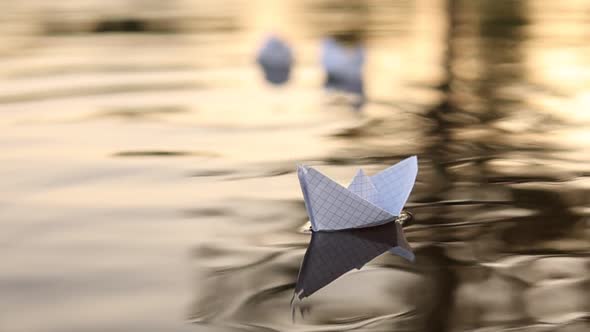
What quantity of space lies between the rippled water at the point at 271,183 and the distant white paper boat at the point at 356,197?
0.16m

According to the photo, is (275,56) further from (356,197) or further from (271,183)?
(356,197)

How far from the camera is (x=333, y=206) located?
395 centimetres

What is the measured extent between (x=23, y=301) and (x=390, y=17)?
10.1 meters

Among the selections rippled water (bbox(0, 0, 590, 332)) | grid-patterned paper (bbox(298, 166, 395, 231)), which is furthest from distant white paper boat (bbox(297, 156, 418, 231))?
rippled water (bbox(0, 0, 590, 332))

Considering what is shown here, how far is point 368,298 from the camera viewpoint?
3355 millimetres

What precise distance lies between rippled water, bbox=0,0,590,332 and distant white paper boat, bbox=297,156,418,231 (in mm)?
158

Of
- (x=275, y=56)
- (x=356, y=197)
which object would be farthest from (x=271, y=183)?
(x=275, y=56)

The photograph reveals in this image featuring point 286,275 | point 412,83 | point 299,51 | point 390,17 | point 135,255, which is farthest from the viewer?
point 390,17

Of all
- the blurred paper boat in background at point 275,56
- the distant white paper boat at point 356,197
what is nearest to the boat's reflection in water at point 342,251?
the distant white paper boat at point 356,197

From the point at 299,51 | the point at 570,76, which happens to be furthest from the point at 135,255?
the point at 299,51

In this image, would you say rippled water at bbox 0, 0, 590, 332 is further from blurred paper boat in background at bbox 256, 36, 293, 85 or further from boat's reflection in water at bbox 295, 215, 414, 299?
blurred paper boat in background at bbox 256, 36, 293, 85

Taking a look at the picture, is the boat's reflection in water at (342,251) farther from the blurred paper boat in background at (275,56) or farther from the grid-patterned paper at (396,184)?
the blurred paper boat in background at (275,56)

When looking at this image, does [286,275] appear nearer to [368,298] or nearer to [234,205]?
[368,298]

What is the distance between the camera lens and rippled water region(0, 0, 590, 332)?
3338mm
